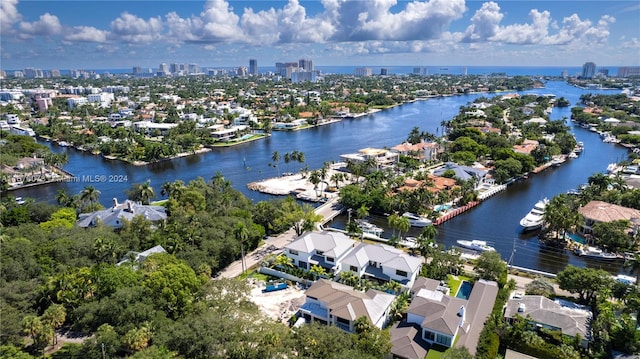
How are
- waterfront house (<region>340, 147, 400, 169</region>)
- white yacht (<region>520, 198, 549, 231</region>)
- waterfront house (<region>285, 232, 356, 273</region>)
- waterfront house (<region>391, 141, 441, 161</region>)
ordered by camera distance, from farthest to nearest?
waterfront house (<region>391, 141, 441, 161</region>), waterfront house (<region>340, 147, 400, 169</region>), white yacht (<region>520, 198, 549, 231</region>), waterfront house (<region>285, 232, 356, 273</region>)

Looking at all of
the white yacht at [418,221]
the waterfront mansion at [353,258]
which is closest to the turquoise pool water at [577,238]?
the white yacht at [418,221]

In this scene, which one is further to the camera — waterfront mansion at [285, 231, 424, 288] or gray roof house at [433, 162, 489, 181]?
gray roof house at [433, 162, 489, 181]

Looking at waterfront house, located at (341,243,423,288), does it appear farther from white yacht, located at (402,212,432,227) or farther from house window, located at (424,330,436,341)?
white yacht, located at (402,212,432,227)

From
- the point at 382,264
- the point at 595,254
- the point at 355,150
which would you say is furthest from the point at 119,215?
the point at 355,150

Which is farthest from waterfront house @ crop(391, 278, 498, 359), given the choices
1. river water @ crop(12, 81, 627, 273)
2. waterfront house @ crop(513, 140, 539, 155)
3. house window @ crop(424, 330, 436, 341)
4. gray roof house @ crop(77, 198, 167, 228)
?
waterfront house @ crop(513, 140, 539, 155)

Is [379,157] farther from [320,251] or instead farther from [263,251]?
[320,251]

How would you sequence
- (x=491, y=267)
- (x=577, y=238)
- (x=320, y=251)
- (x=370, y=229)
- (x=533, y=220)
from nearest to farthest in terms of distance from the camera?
(x=491, y=267) < (x=320, y=251) < (x=577, y=238) < (x=370, y=229) < (x=533, y=220)
